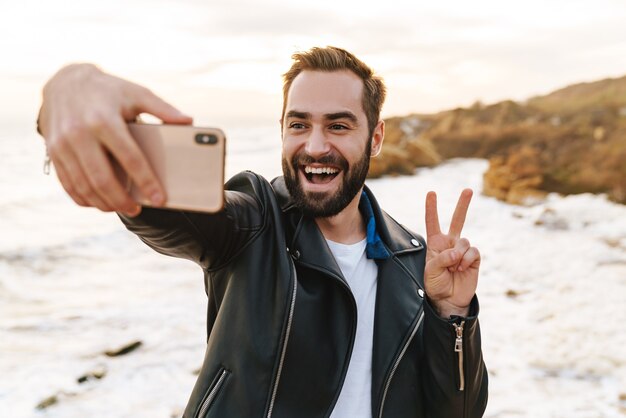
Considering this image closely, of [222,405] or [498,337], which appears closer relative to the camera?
[222,405]

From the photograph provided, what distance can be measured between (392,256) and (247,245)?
0.75 meters

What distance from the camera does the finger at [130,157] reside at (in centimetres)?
91

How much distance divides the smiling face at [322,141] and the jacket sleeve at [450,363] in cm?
60

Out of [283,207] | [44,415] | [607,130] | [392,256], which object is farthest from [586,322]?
[607,130]

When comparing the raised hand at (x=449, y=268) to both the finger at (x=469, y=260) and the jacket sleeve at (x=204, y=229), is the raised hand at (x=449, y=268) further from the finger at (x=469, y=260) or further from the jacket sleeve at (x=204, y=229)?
the jacket sleeve at (x=204, y=229)

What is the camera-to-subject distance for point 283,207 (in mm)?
2023

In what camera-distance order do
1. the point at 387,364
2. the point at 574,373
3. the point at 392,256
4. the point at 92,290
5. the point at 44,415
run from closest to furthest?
the point at 387,364
the point at 392,256
the point at 44,415
the point at 574,373
the point at 92,290

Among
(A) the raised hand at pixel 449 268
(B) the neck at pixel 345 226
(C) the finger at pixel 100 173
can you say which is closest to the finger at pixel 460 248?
(A) the raised hand at pixel 449 268

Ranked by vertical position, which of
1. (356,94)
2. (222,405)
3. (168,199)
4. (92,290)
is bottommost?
(92,290)

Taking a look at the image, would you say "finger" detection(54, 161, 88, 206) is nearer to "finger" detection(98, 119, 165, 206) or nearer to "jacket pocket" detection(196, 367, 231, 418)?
"finger" detection(98, 119, 165, 206)

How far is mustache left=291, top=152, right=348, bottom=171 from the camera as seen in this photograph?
2.12 m

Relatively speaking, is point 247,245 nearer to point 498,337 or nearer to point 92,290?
point 498,337

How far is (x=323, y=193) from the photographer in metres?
2.10

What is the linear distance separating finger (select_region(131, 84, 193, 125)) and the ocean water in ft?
12.7
